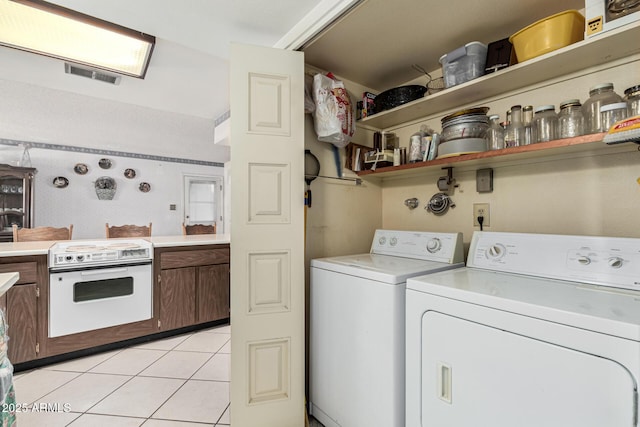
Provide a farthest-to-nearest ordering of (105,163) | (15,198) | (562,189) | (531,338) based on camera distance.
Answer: (105,163) < (15,198) < (562,189) < (531,338)

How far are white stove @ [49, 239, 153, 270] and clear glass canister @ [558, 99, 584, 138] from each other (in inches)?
119

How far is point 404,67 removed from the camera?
6.11 feet

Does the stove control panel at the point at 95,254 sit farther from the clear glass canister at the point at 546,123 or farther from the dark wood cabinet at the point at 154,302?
the clear glass canister at the point at 546,123

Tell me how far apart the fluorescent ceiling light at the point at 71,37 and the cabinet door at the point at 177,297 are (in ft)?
6.00

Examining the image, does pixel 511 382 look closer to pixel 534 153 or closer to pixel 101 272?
pixel 534 153

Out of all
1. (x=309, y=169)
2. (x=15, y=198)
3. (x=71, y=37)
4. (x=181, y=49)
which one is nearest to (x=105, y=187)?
(x=15, y=198)

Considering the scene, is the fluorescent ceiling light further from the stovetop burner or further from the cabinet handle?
the cabinet handle

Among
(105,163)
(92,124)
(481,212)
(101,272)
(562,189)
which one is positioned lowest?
(101,272)

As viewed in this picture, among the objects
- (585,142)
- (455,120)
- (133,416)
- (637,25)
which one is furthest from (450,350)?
(133,416)

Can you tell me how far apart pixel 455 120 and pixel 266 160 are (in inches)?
38.6

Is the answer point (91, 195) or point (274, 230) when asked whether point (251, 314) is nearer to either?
point (274, 230)

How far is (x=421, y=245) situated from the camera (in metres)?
1.59

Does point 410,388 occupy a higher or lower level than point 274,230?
lower

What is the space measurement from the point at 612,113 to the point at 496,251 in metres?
0.66
